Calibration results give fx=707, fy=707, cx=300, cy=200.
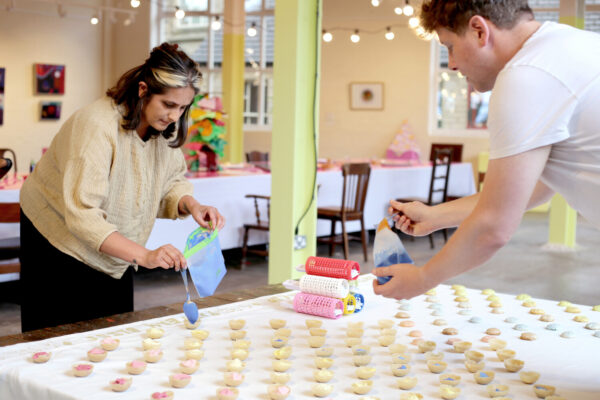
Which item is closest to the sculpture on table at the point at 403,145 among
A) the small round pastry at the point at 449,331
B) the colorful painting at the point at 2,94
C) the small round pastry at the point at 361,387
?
the colorful painting at the point at 2,94

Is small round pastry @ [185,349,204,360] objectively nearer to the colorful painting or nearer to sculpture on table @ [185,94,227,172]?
sculpture on table @ [185,94,227,172]

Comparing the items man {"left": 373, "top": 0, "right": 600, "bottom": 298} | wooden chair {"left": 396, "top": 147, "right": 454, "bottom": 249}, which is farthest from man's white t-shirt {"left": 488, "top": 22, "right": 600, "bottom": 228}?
wooden chair {"left": 396, "top": 147, "right": 454, "bottom": 249}

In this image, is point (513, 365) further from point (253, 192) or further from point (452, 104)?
point (452, 104)

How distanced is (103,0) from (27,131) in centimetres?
287

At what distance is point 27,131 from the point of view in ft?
39.8

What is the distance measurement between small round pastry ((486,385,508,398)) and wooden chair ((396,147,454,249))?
606 centimetres

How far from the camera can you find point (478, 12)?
1419 millimetres

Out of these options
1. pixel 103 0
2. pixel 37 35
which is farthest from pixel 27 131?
pixel 103 0

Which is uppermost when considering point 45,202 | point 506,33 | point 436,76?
point 436,76

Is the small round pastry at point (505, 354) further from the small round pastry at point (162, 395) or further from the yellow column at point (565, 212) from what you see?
the yellow column at point (565, 212)

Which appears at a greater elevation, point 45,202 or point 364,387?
point 45,202

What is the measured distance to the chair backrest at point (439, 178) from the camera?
7867 millimetres

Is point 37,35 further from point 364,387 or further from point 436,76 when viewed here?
point 364,387

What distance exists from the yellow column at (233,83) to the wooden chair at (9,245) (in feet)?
19.9
